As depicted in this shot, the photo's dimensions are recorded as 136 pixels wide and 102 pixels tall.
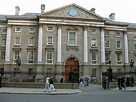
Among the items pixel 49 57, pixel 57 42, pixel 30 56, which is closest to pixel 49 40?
pixel 57 42

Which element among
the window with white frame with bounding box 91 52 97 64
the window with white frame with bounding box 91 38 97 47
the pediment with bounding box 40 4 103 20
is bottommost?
the window with white frame with bounding box 91 52 97 64

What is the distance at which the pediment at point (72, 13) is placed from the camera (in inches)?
1816

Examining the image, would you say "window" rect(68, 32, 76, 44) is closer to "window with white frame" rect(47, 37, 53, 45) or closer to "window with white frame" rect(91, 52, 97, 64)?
Answer: "window with white frame" rect(47, 37, 53, 45)

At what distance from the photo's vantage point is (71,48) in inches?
1822

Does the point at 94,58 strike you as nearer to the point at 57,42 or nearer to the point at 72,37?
the point at 72,37

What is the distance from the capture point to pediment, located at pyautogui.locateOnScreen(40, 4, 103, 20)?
151 feet

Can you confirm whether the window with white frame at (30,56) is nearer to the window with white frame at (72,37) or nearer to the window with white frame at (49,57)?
the window with white frame at (49,57)

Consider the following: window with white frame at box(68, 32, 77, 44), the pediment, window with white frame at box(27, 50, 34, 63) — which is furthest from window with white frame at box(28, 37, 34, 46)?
window with white frame at box(68, 32, 77, 44)

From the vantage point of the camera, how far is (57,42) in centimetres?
4569

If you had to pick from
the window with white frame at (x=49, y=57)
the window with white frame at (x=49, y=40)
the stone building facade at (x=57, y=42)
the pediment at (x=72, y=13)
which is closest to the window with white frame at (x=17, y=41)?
the stone building facade at (x=57, y=42)

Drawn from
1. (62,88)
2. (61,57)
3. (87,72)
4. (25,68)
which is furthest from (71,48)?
(62,88)

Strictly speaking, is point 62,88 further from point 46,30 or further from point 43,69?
point 46,30

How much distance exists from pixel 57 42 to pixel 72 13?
24.8ft

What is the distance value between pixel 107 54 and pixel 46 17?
1685 centimetres
